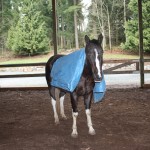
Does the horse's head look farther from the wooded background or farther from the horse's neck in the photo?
the wooded background

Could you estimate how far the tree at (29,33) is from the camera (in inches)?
1031

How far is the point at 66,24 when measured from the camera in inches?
1147

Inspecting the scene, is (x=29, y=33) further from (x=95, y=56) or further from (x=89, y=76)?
(x=95, y=56)

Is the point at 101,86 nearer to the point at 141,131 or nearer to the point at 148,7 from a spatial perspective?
the point at 141,131

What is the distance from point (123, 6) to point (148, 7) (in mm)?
4173

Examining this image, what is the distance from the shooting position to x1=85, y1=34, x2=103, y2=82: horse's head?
4.06 meters

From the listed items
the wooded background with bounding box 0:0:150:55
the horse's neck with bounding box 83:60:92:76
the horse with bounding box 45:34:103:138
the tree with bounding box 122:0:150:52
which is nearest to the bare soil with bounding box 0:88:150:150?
the horse with bounding box 45:34:103:138

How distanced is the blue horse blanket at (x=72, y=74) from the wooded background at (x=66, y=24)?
20492 mm

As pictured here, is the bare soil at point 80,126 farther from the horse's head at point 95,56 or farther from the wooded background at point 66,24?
the wooded background at point 66,24

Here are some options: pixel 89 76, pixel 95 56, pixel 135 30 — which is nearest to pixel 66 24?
pixel 135 30

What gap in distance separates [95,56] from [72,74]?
0.58m

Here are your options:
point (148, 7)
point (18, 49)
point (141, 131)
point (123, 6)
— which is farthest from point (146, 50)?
point (141, 131)

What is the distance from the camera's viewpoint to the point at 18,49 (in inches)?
1050

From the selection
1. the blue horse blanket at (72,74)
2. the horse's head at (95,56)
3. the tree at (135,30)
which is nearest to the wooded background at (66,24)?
the tree at (135,30)
